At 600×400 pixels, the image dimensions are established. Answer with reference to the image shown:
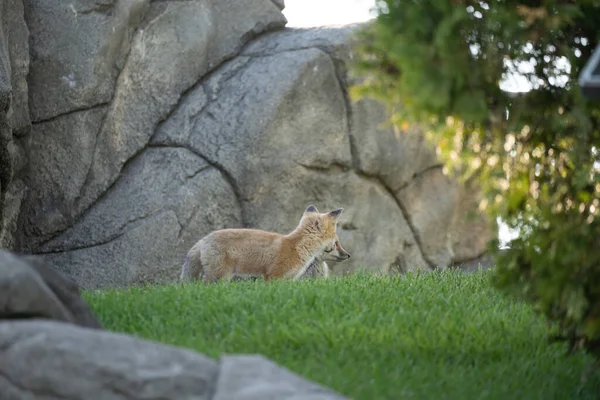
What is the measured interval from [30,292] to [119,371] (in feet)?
3.20

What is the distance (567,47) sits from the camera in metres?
6.46

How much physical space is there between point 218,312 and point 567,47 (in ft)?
10.9

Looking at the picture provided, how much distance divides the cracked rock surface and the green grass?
4.55 m

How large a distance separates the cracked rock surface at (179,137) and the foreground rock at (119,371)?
8.65 m

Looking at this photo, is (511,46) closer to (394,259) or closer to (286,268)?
(286,268)

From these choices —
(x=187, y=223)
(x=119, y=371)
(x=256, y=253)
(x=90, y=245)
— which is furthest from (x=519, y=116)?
(x=90, y=245)

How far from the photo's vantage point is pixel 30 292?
558cm

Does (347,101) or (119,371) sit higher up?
(119,371)

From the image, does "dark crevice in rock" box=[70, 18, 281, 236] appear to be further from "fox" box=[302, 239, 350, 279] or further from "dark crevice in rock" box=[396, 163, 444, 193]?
"dark crevice in rock" box=[396, 163, 444, 193]

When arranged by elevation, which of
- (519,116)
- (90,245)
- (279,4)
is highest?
(519,116)

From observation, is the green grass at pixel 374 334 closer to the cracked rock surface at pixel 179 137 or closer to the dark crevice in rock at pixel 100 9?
the cracked rock surface at pixel 179 137

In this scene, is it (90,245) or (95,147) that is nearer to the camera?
(90,245)

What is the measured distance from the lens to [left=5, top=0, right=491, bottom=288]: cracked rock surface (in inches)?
547

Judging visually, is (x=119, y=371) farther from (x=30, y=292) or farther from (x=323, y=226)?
(x=323, y=226)
